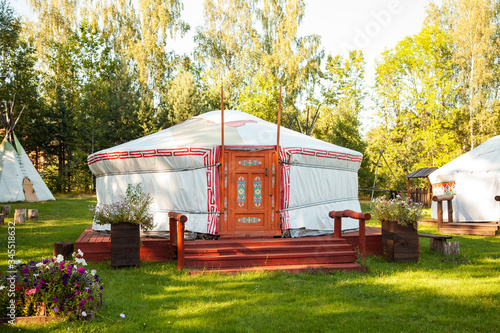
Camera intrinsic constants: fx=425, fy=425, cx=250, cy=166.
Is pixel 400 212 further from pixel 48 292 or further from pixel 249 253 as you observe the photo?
pixel 48 292

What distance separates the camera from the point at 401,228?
5.58 m

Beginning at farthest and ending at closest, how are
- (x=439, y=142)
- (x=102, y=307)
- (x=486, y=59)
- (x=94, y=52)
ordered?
(x=94, y=52)
(x=486, y=59)
(x=439, y=142)
(x=102, y=307)

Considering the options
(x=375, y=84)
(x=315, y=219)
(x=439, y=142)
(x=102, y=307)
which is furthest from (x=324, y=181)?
(x=375, y=84)

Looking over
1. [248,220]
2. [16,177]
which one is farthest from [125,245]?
[16,177]

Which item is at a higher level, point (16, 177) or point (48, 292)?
point (16, 177)

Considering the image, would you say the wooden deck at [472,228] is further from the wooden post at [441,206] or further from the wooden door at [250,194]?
the wooden door at [250,194]

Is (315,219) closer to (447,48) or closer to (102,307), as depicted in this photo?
(102,307)

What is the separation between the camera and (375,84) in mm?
19969

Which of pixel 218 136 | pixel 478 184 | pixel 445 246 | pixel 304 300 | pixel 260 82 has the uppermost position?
pixel 260 82

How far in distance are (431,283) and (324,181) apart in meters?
2.44

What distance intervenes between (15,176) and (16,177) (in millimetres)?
47

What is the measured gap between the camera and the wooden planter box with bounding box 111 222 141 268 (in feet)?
16.6

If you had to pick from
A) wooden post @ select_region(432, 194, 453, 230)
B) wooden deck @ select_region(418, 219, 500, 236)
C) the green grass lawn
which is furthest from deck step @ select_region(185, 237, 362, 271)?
wooden deck @ select_region(418, 219, 500, 236)

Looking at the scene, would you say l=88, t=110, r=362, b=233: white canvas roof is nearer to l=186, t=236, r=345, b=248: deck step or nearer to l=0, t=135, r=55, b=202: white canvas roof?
l=186, t=236, r=345, b=248: deck step
